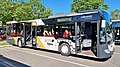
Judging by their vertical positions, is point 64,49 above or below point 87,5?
below

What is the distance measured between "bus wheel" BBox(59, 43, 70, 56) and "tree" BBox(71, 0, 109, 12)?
18.3m

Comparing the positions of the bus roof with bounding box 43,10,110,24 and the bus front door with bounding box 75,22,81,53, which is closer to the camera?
the bus roof with bounding box 43,10,110,24

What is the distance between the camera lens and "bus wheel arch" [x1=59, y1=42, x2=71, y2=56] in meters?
12.3

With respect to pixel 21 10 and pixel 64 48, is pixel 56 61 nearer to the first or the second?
pixel 64 48

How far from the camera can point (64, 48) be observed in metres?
12.6

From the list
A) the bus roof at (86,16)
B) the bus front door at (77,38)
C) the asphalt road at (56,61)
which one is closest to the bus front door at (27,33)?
the bus roof at (86,16)

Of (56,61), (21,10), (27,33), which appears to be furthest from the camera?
(21,10)

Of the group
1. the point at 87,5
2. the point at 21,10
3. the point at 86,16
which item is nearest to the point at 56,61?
the point at 86,16

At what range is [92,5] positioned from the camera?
30141 mm

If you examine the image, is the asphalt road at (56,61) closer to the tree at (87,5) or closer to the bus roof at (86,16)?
the bus roof at (86,16)

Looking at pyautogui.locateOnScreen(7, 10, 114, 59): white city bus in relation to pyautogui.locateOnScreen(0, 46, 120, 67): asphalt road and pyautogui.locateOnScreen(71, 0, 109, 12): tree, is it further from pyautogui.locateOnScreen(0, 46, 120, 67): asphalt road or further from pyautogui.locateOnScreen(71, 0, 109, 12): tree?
pyautogui.locateOnScreen(71, 0, 109, 12): tree

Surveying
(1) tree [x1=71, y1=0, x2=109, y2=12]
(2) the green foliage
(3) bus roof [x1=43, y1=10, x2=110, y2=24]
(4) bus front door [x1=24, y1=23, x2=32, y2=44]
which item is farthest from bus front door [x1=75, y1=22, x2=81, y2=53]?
(1) tree [x1=71, y1=0, x2=109, y2=12]

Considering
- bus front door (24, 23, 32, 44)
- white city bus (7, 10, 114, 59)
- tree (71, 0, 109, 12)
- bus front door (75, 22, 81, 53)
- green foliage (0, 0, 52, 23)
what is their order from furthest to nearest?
1. tree (71, 0, 109, 12)
2. green foliage (0, 0, 52, 23)
3. bus front door (24, 23, 32, 44)
4. bus front door (75, 22, 81, 53)
5. white city bus (7, 10, 114, 59)

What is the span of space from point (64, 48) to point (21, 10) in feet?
56.4
